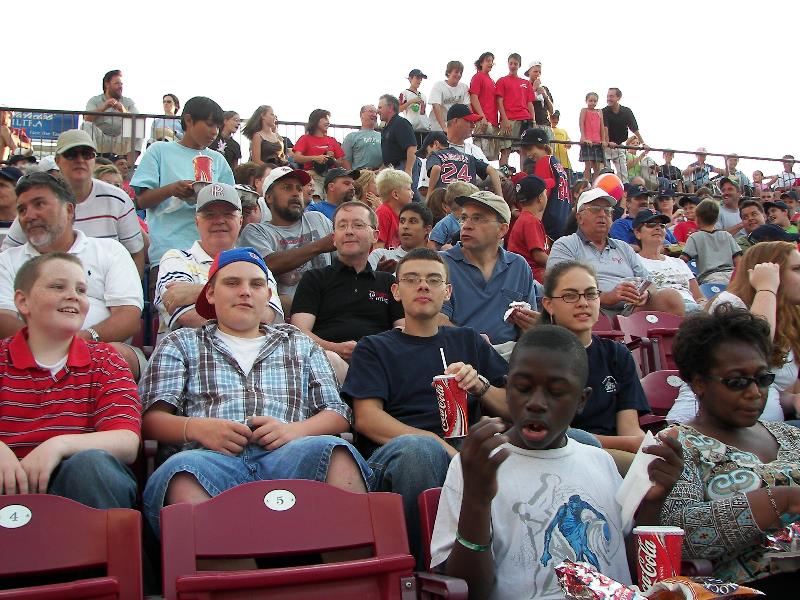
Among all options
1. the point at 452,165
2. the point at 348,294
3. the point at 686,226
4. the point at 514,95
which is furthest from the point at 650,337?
the point at 514,95

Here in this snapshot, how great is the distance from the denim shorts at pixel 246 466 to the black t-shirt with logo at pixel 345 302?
169cm

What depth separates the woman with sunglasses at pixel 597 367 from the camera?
3684mm

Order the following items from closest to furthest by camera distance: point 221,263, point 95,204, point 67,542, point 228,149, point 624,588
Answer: point 624,588 < point 67,542 < point 221,263 < point 95,204 < point 228,149

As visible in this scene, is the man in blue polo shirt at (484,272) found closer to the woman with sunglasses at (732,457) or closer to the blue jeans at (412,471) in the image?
the blue jeans at (412,471)

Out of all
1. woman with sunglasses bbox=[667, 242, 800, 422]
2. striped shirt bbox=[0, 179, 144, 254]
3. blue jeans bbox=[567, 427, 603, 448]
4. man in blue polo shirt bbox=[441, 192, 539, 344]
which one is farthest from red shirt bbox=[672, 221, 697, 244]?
blue jeans bbox=[567, 427, 603, 448]

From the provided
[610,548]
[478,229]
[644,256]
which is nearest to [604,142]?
[644,256]

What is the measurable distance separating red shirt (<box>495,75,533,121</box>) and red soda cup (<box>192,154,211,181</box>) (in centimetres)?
811

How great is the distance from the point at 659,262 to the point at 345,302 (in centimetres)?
319

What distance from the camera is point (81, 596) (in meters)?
2.09

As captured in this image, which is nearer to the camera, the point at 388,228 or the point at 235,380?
the point at 235,380

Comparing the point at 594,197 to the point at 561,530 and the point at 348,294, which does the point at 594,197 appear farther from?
the point at 561,530

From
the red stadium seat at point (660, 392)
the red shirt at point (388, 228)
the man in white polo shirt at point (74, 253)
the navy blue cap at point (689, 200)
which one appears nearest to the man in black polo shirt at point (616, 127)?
the navy blue cap at point (689, 200)

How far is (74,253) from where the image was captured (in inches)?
163

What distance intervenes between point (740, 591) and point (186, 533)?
1.42 meters
